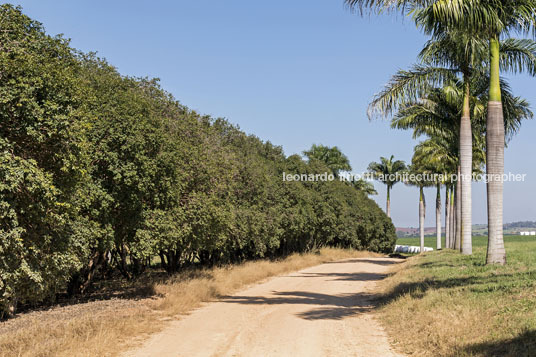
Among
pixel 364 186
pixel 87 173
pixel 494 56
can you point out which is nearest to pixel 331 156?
pixel 364 186

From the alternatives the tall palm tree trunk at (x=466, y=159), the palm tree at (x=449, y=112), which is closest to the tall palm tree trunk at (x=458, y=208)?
the palm tree at (x=449, y=112)

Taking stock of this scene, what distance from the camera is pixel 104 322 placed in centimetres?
1097

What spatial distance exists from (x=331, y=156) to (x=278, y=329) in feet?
169

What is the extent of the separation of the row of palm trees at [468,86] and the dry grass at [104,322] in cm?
1071

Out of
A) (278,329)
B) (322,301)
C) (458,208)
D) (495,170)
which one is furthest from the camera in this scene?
(458,208)

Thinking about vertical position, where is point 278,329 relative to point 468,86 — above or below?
below

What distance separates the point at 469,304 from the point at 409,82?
46.5 ft

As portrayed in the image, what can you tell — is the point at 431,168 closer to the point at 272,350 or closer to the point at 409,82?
the point at 409,82

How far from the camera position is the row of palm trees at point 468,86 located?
16.1m

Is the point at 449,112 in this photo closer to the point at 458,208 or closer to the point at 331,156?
the point at 458,208

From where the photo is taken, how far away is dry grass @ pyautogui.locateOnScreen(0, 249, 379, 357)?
891 cm

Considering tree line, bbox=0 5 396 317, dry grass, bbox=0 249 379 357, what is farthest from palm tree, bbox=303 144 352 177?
dry grass, bbox=0 249 379 357

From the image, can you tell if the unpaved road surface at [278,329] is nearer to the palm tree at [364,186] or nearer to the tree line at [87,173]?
the tree line at [87,173]

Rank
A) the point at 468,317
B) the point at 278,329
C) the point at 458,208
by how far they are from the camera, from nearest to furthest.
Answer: the point at 468,317, the point at 278,329, the point at 458,208
